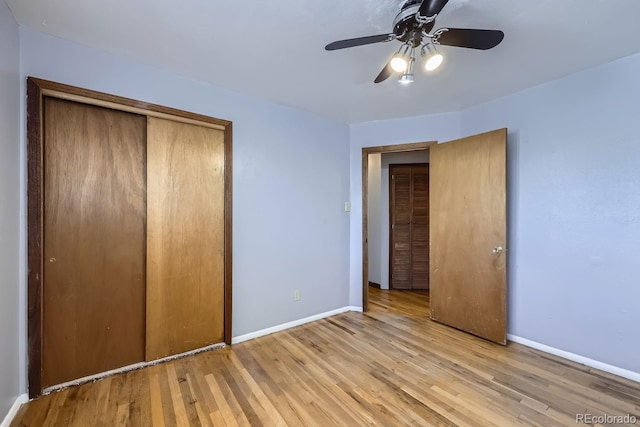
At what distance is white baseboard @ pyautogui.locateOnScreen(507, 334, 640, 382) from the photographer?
2029 millimetres

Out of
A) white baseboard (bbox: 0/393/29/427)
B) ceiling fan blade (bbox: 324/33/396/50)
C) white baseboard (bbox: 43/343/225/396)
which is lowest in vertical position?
white baseboard (bbox: 43/343/225/396)

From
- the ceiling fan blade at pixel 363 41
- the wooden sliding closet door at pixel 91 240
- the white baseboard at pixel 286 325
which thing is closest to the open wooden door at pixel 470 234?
the white baseboard at pixel 286 325

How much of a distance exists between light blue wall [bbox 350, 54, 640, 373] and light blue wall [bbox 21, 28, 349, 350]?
67.4 inches

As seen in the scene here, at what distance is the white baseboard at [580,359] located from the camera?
6.66 ft

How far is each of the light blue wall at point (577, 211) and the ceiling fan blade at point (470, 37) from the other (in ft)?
4.78

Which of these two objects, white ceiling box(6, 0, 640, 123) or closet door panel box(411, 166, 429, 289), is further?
closet door panel box(411, 166, 429, 289)

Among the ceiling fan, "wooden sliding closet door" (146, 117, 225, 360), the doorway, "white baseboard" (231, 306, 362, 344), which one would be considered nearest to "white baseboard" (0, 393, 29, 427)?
"wooden sliding closet door" (146, 117, 225, 360)

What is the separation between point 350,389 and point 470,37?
86.5 inches

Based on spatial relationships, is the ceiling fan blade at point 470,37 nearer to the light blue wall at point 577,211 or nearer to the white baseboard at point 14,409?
the light blue wall at point 577,211

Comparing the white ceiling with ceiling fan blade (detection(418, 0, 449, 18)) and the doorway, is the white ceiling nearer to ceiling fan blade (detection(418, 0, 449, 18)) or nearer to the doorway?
ceiling fan blade (detection(418, 0, 449, 18))

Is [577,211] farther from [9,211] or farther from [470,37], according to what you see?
[9,211]

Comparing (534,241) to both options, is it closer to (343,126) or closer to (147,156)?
(343,126)

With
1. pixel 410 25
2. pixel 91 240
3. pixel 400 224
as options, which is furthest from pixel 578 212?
pixel 91 240

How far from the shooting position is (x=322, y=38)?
1.79 meters
